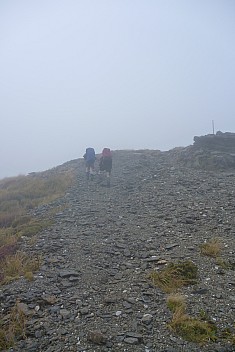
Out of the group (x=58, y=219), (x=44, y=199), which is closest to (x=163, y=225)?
(x=58, y=219)

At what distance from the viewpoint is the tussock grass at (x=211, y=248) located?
10.2 metres

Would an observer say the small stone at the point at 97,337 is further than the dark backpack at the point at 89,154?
No

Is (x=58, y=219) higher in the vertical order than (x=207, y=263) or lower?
higher

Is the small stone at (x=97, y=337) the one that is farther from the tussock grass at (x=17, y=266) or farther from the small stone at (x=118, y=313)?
the tussock grass at (x=17, y=266)

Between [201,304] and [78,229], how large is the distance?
713cm

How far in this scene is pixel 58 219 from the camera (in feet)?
49.8

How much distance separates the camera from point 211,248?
34.0 ft

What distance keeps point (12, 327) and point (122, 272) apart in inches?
140

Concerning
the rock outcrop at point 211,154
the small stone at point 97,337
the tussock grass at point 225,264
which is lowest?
the small stone at point 97,337

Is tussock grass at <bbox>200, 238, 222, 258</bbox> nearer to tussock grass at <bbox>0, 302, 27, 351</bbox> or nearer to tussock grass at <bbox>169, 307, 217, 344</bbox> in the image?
tussock grass at <bbox>169, 307, 217, 344</bbox>

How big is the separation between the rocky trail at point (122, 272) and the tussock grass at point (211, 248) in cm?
19

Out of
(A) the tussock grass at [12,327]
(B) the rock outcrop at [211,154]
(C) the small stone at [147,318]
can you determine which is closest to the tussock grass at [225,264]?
(C) the small stone at [147,318]

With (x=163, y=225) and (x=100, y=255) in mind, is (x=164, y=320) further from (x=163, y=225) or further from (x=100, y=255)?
(x=163, y=225)

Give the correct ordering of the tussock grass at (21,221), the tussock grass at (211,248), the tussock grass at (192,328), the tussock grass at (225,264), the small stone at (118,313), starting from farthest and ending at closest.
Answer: the tussock grass at (211,248)
the tussock grass at (21,221)
the tussock grass at (225,264)
the small stone at (118,313)
the tussock grass at (192,328)
